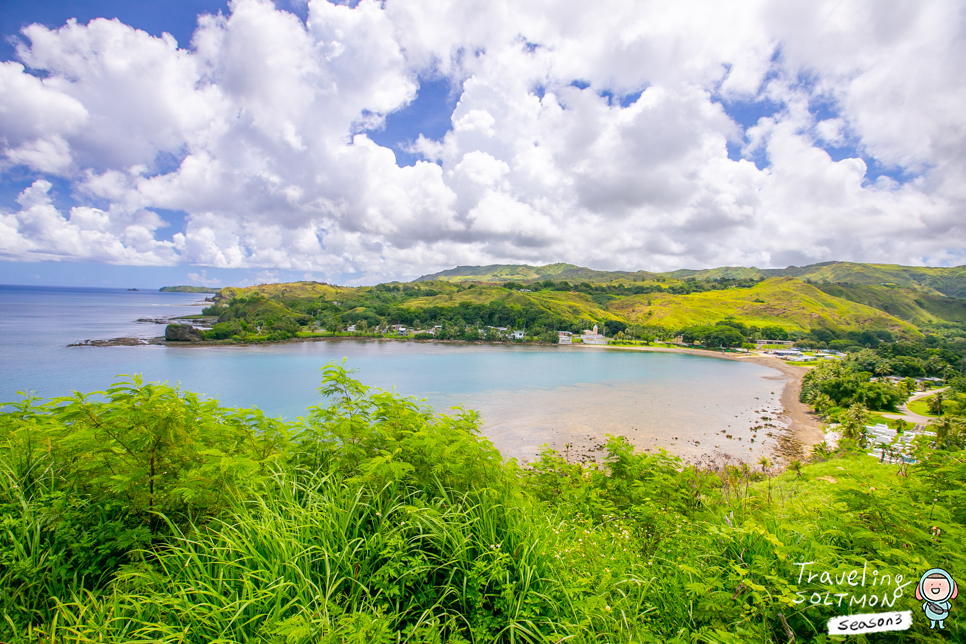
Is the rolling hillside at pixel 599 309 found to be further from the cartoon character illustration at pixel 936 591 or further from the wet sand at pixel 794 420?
the cartoon character illustration at pixel 936 591

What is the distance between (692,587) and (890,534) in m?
1.74

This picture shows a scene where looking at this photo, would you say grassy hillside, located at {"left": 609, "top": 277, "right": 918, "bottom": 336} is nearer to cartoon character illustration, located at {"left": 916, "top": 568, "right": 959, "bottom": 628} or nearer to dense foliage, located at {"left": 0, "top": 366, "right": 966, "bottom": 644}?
dense foliage, located at {"left": 0, "top": 366, "right": 966, "bottom": 644}

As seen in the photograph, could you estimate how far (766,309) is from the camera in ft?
424

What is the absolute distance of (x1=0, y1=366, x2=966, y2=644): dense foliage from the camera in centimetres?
215

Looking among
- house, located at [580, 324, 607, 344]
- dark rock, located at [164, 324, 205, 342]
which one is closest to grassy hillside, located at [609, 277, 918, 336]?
house, located at [580, 324, 607, 344]

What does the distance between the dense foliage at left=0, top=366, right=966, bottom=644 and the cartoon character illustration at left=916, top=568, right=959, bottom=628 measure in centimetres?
6

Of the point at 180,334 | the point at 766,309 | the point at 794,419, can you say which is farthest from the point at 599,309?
the point at 180,334

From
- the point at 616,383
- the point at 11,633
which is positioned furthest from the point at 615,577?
the point at 616,383

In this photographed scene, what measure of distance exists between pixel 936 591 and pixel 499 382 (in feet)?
161

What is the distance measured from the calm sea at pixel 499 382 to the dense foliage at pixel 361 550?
21683 mm

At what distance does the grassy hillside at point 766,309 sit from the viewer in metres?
118

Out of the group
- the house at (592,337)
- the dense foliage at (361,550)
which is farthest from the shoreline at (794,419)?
the house at (592,337)

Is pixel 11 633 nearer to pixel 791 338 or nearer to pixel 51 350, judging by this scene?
pixel 51 350

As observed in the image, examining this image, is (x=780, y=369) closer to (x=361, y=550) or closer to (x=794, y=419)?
(x=794, y=419)
